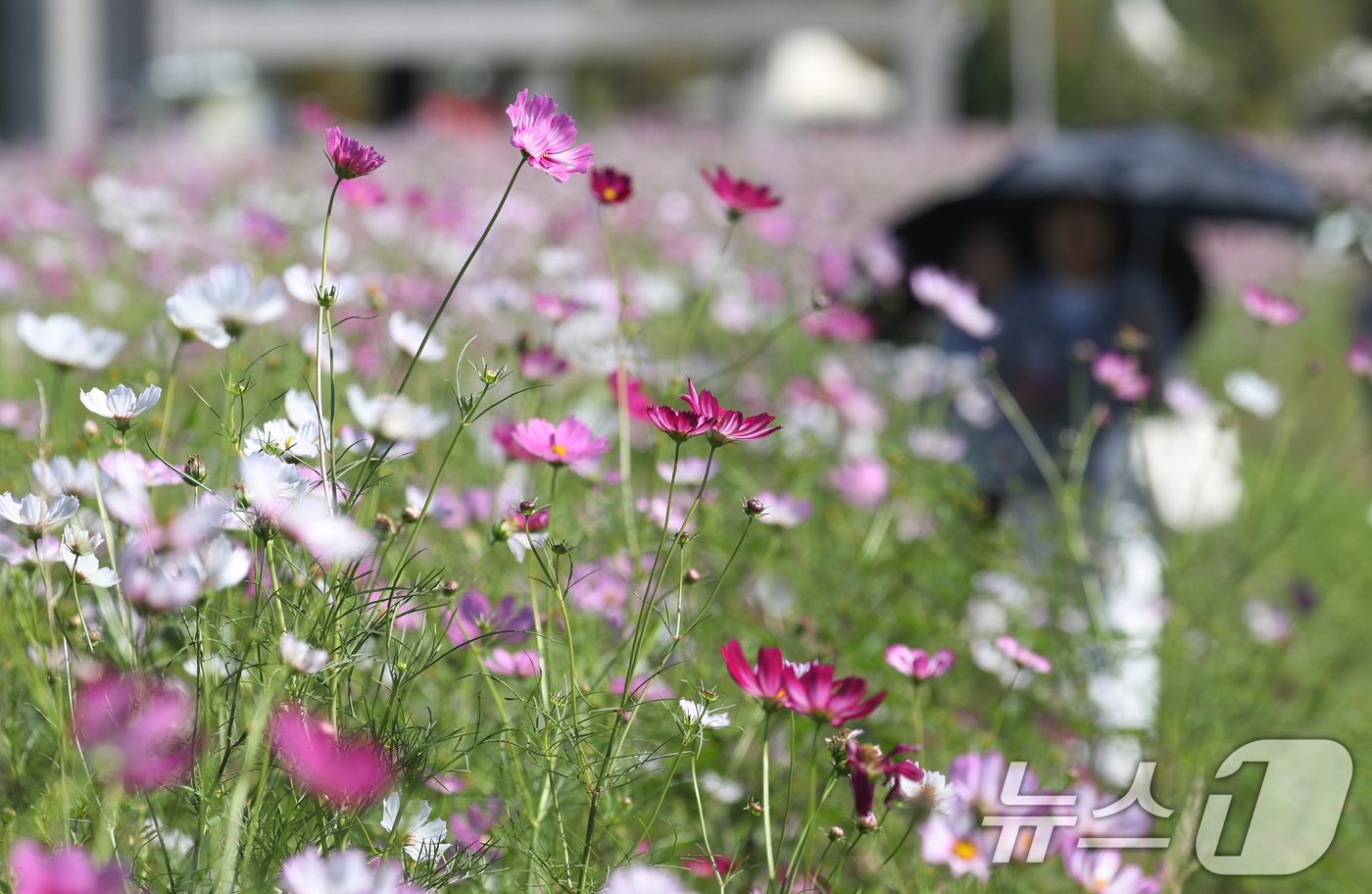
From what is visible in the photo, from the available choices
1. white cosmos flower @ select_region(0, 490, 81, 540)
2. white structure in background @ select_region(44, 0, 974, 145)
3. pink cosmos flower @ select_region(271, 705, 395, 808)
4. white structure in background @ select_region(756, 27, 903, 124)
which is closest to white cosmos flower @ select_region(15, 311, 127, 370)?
white cosmos flower @ select_region(0, 490, 81, 540)

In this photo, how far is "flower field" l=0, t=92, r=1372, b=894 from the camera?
999 millimetres

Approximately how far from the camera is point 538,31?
74.2 ft

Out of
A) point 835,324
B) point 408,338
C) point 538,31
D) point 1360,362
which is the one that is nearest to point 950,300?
point 835,324

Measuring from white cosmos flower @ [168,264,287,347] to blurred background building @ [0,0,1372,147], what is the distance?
1563 cm

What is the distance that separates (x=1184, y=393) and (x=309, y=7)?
2229 cm

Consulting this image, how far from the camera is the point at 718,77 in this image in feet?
84.3

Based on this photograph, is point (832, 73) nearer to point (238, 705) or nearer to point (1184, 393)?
point (1184, 393)

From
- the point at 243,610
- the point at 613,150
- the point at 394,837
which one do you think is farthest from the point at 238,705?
the point at 613,150

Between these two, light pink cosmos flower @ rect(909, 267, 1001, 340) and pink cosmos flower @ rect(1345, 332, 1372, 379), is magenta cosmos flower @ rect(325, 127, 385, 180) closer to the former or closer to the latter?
light pink cosmos flower @ rect(909, 267, 1001, 340)

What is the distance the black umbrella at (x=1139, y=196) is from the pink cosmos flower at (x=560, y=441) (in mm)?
1916

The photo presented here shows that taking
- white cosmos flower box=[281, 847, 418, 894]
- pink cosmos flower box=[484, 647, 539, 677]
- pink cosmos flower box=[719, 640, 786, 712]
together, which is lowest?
white cosmos flower box=[281, 847, 418, 894]

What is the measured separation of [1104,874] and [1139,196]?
88.2 inches

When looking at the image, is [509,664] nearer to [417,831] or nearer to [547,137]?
[417,831]

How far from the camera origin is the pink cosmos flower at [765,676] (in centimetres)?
100
